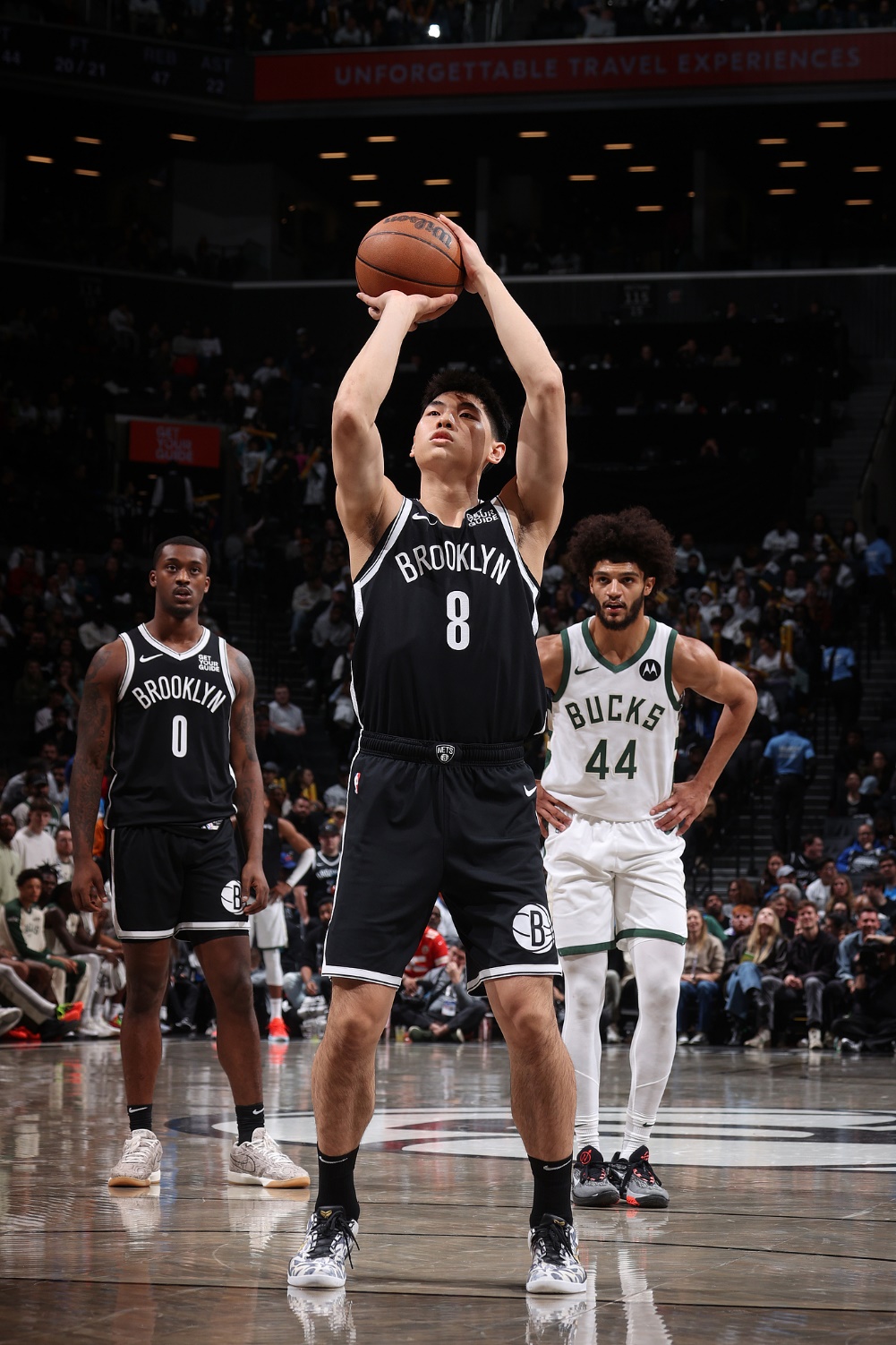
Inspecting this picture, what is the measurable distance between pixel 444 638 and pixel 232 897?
6.94ft

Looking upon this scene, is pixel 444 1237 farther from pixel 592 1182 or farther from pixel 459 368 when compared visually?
pixel 459 368

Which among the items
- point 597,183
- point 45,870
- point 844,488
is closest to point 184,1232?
point 45,870

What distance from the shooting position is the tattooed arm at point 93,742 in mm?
5957

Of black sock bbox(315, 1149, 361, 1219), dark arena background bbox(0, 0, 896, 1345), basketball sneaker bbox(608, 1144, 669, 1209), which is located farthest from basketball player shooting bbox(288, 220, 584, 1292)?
dark arena background bbox(0, 0, 896, 1345)

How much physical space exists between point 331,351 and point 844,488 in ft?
32.8

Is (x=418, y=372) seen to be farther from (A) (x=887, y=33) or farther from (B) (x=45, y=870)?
(B) (x=45, y=870)

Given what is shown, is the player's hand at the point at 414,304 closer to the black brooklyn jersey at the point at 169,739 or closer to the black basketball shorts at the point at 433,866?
the black basketball shorts at the point at 433,866

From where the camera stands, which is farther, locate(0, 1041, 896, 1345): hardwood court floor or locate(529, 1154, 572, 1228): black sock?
locate(529, 1154, 572, 1228): black sock

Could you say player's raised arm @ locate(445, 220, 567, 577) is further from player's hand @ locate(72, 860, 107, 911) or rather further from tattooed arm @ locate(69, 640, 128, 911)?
player's hand @ locate(72, 860, 107, 911)

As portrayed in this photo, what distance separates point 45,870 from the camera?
46.3ft

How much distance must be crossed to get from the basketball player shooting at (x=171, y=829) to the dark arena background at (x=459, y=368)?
447 millimetres

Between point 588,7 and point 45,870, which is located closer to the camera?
point 45,870

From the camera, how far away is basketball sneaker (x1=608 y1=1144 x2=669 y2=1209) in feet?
17.3

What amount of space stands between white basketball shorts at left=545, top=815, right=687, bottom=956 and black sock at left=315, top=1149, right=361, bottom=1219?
1747mm
